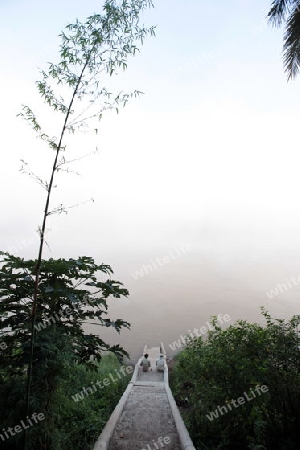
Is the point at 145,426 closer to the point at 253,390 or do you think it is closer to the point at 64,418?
the point at 64,418

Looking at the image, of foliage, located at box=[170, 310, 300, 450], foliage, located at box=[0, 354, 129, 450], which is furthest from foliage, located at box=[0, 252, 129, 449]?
foliage, located at box=[170, 310, 300, 450]

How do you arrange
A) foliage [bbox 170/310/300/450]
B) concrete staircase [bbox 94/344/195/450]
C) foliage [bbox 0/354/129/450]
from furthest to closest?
concrete staircase [bbox 94/344/195/450], foliage [bbox 170/310/300/450], foliage [bbox 0/354/129/450]

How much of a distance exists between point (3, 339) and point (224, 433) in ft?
13.4

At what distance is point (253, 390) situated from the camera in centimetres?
399

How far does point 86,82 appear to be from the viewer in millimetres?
2941

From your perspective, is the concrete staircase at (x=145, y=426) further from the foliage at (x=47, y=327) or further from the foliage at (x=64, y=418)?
the foliage at (x=47, y=327)

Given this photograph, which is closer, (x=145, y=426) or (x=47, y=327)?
(x=47, y=327)

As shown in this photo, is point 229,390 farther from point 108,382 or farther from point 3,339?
point 108,382

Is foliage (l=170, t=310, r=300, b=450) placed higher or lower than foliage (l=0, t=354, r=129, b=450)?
lower

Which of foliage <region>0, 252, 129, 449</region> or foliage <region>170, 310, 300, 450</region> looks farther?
foliage <region>170, 310, 300, 450</region>

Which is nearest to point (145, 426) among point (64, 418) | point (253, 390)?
point (64, 418)

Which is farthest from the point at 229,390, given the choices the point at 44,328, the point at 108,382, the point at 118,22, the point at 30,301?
the point at 118,22

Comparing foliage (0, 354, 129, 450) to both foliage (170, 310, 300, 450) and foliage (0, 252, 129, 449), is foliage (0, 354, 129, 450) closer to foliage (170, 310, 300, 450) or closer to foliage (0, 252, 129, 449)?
foliage (0, 252, 129, 449)

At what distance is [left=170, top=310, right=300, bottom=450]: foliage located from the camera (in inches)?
135
